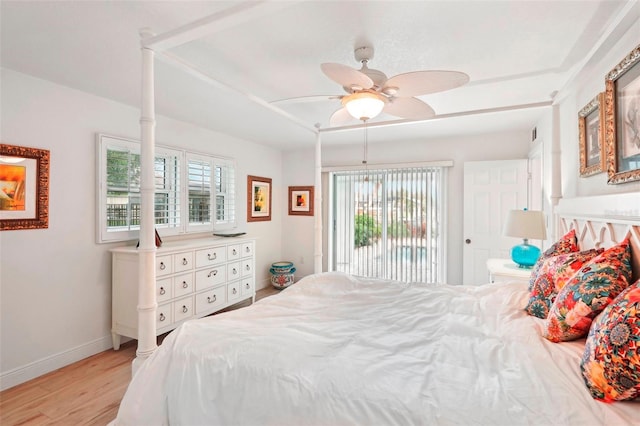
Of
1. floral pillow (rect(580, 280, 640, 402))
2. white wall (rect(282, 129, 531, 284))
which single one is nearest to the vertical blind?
white wall (rect(282, 129, 531, 284))

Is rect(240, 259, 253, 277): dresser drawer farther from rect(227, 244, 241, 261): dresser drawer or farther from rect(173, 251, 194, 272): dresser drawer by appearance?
rect(173, 251, 194, 272): dresser drawer

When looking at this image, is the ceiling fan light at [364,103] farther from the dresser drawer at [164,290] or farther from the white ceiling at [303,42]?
the dresser drawer at [164,290]

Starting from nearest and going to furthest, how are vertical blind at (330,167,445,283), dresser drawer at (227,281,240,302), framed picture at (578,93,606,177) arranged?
framed picture at (578,93,606,177) < dresser drawer at (227,281,240,302) < vertical blind at (330,167,445,283)

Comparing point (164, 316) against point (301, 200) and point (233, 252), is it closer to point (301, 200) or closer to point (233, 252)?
point (233, 252)

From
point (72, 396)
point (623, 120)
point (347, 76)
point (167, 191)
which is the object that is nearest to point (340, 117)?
point (347, 76)

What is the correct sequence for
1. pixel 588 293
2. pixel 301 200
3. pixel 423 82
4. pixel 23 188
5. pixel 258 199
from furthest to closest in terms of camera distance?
pixel 301 200, pixel 258 199, pixel 23 188, pixel 423 82, pixel 588 293

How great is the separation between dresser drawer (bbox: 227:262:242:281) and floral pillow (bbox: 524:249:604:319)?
3119mm

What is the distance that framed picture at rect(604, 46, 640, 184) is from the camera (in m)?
1.52

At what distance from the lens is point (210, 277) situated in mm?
3576

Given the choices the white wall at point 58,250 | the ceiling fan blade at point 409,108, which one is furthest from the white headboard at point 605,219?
the white wall at point 58,250

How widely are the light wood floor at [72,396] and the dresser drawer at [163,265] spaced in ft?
2.67

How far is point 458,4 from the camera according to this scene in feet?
5.22

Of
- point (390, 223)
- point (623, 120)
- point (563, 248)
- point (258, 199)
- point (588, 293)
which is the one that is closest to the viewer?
point (588, 293)

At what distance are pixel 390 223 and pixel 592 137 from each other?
3076mm
